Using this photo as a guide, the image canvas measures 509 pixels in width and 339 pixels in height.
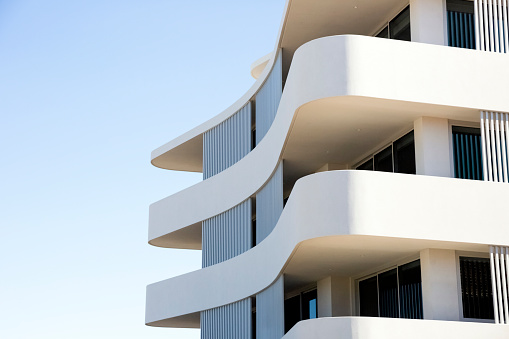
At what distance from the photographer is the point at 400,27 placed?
22969mm

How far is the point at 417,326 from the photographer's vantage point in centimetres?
1892

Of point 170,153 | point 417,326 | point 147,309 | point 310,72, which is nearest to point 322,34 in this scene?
point 310,72

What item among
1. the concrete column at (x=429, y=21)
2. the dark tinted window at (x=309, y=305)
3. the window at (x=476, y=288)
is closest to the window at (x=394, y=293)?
the window at (x=476, y=288)

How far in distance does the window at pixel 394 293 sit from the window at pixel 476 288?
41.0 inches

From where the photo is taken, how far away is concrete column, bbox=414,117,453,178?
20906 millimetres

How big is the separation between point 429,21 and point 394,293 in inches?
267

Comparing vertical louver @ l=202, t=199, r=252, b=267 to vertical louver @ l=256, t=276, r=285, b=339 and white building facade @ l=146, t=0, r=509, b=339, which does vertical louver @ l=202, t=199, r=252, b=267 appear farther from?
vertical louver @ l=256, t=276, r=285, b=339

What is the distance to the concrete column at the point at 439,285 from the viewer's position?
65.8 ft

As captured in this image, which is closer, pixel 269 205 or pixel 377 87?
pixel 377 87

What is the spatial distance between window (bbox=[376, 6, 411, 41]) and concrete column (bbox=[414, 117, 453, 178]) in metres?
2.67

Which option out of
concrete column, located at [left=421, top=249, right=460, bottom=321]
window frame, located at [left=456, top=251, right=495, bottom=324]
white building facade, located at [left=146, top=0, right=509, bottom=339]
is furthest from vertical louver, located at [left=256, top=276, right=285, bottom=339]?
window frame, located at [left=456, top=251, right=495, bottom=324]

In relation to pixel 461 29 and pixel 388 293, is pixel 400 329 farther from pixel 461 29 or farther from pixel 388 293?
pixel 461 29

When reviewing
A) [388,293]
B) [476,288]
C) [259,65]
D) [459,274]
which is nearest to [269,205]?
[388,293]

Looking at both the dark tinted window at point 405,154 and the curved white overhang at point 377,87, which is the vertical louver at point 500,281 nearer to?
the dark tinted window at point 405,154
